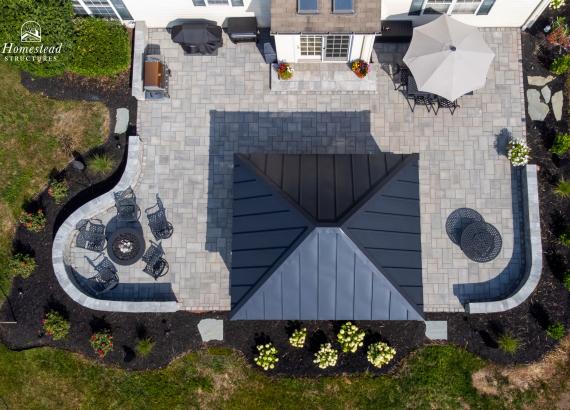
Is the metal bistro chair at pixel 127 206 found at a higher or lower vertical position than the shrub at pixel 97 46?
lower

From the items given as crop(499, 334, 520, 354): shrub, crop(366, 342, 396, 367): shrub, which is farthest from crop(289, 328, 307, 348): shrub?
crop(499, 334, 520, 354): shrub

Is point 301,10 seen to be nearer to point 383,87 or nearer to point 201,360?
point 383,87

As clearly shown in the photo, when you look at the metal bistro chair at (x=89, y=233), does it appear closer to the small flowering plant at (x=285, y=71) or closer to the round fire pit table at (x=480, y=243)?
the small flowering plant at (x=285, y=71)

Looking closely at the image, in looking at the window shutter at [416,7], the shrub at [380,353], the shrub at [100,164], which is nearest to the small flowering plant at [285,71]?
the window shutter at [416,7]

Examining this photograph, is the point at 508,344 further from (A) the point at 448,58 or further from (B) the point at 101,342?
(B) the point at 101,342

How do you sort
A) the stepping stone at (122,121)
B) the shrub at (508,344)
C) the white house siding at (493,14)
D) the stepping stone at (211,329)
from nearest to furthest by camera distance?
the white house siding at (493,14) → the shrub at (508,344) → the stepping stone at (211,329) → the stepping stone at (122,121)
